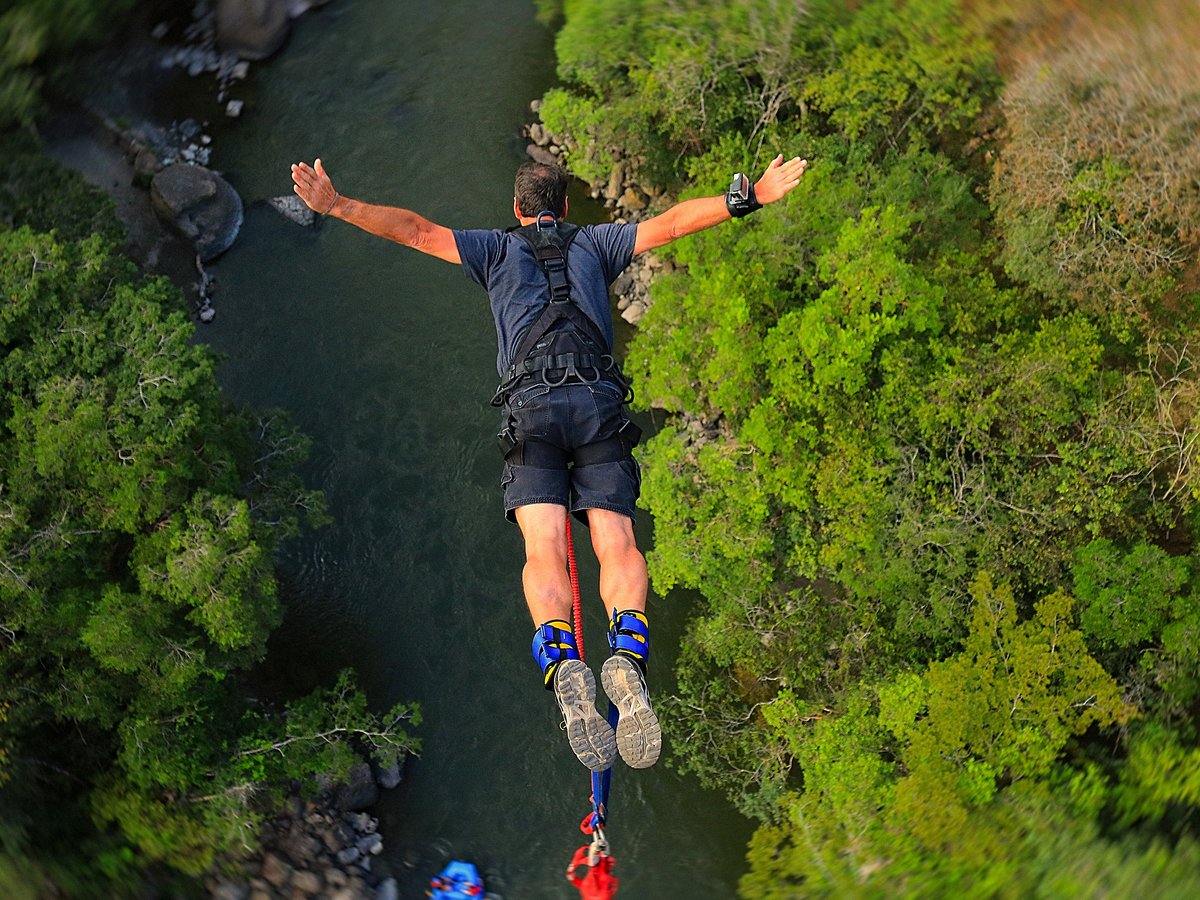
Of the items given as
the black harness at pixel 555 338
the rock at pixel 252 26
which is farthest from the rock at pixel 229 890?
the rock at pixel 252 26

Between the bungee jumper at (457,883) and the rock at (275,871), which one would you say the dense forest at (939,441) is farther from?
the rock at (275,871)

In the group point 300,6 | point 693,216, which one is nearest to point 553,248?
point 693,216

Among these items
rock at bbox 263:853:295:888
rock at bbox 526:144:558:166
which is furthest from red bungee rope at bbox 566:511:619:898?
rock at bbox 526:144:558:166

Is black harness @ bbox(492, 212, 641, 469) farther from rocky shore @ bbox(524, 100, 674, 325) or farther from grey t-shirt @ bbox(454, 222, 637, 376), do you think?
rocky shore @ bbox(524, 100, 674, 325)

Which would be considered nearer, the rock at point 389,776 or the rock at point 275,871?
the rock at point 275,871

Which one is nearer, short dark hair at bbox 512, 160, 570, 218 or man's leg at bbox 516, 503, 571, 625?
man's leg at bbox 516, 503, 571, 625
